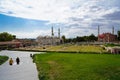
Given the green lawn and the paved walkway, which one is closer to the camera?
the green lawn

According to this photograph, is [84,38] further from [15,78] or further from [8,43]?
[15,78]

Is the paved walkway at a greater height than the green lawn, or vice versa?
the green lawn

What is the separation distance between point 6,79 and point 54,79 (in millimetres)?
6935

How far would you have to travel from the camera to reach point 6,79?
30031 mm

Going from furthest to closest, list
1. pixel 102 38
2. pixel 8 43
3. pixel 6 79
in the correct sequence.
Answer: pixel 102 38, pixel 8 43, pixel 6 79

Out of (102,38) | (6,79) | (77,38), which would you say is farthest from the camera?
(77,38)

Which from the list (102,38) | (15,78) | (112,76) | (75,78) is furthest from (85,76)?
(102,38)

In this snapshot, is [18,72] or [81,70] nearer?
[81,70]

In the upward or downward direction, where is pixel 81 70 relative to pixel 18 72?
upward

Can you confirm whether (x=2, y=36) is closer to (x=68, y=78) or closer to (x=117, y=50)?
(x=117, y=50)

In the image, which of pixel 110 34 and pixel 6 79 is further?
pixel 110 34

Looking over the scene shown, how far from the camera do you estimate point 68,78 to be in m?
26.3

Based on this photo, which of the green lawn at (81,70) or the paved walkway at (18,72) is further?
the paved walkway at (18,72)

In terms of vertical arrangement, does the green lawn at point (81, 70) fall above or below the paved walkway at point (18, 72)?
above
